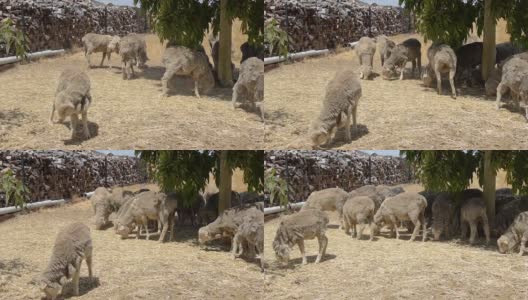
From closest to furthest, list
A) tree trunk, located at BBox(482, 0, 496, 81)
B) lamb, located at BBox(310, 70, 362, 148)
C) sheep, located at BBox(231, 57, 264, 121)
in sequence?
lamb, located at BBox(310, 70, 362, 148) < sheep, located at BBox(231, 57, 264, 121) < tree trunk, located at BBox(482, 0, 496, 81)

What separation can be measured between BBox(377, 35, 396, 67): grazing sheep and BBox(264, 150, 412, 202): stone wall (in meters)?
0.88

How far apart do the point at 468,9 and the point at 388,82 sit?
3.42 feet

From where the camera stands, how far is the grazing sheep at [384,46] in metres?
5.77

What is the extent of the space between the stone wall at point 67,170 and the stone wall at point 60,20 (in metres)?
0.97

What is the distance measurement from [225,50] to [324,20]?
0.93 m

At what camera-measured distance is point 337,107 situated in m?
5.61

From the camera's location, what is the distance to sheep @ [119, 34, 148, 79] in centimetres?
598

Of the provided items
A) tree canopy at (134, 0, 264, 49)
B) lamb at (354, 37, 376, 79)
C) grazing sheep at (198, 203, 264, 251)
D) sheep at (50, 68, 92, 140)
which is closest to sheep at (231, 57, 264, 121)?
tree canopy at (134, 0, 264, 49)

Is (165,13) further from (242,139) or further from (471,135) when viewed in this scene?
(471,135)

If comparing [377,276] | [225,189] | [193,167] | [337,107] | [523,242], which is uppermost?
[337,107]

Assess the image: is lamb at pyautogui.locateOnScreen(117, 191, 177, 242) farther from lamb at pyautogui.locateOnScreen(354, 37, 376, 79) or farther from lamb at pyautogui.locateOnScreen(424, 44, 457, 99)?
lamb at pyautogui.locateOnScreen(424, 44, 457, 99)

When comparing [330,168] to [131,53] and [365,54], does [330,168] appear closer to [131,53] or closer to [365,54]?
[365,54]

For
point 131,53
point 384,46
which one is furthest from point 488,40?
point 131,53

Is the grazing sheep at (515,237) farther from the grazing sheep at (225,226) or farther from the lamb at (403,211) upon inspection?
the grazing sheep at (225,226)
